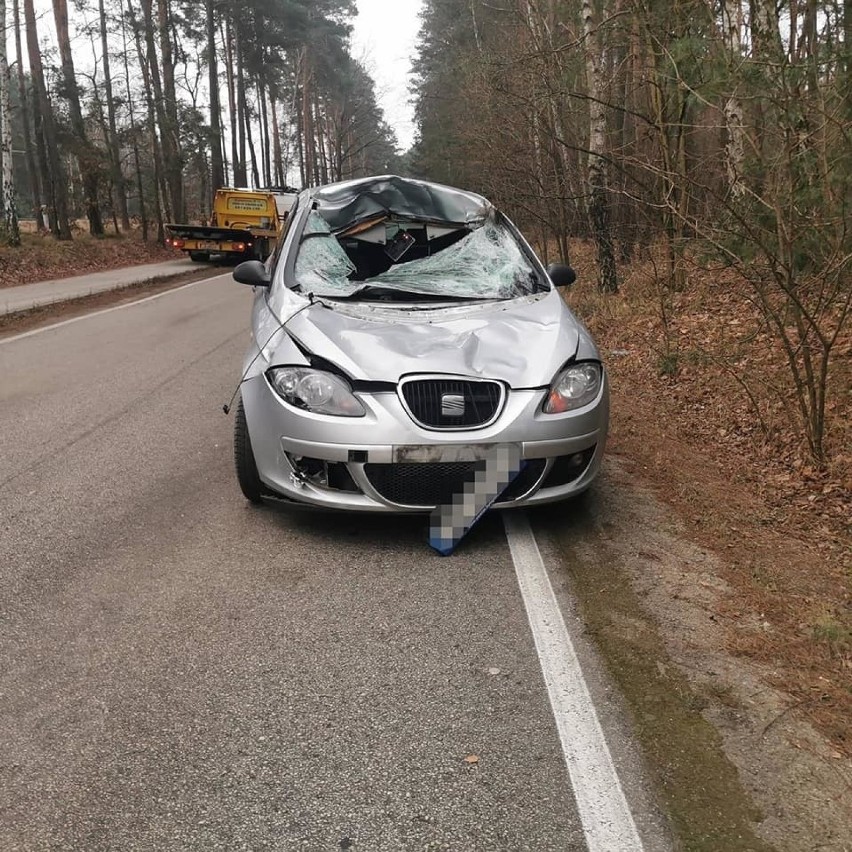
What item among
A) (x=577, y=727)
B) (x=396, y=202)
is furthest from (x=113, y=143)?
(x=577, y=727)

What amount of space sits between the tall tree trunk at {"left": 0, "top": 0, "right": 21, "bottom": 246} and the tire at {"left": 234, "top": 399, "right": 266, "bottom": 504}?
66.2 ft

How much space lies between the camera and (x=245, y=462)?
435 centimetres

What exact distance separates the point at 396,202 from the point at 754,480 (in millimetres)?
3317

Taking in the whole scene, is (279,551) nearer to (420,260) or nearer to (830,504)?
(420,260)

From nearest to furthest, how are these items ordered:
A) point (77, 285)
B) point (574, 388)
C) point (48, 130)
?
point (574, 388) < point (77, 285) < point (48, 130)

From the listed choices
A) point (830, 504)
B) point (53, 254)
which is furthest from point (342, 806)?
point (53, 254)

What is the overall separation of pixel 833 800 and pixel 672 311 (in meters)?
9.12

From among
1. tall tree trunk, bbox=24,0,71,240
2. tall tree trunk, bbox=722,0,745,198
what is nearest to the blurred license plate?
tall tree trunk, bbox=722,0,745,198

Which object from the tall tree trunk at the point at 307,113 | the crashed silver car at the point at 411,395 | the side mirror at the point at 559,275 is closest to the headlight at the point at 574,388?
the crashed silver car at the point at 411,395

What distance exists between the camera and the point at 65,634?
319 cm

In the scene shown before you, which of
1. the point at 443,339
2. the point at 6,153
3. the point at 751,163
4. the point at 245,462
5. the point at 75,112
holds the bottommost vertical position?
the point at 245,462

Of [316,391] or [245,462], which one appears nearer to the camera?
[316,391]

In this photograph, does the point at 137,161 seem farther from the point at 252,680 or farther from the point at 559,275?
the point at 252,680

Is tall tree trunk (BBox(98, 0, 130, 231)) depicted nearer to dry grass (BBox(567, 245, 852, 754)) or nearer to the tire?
dry grass (BBox(567, 245, 852, 754))
